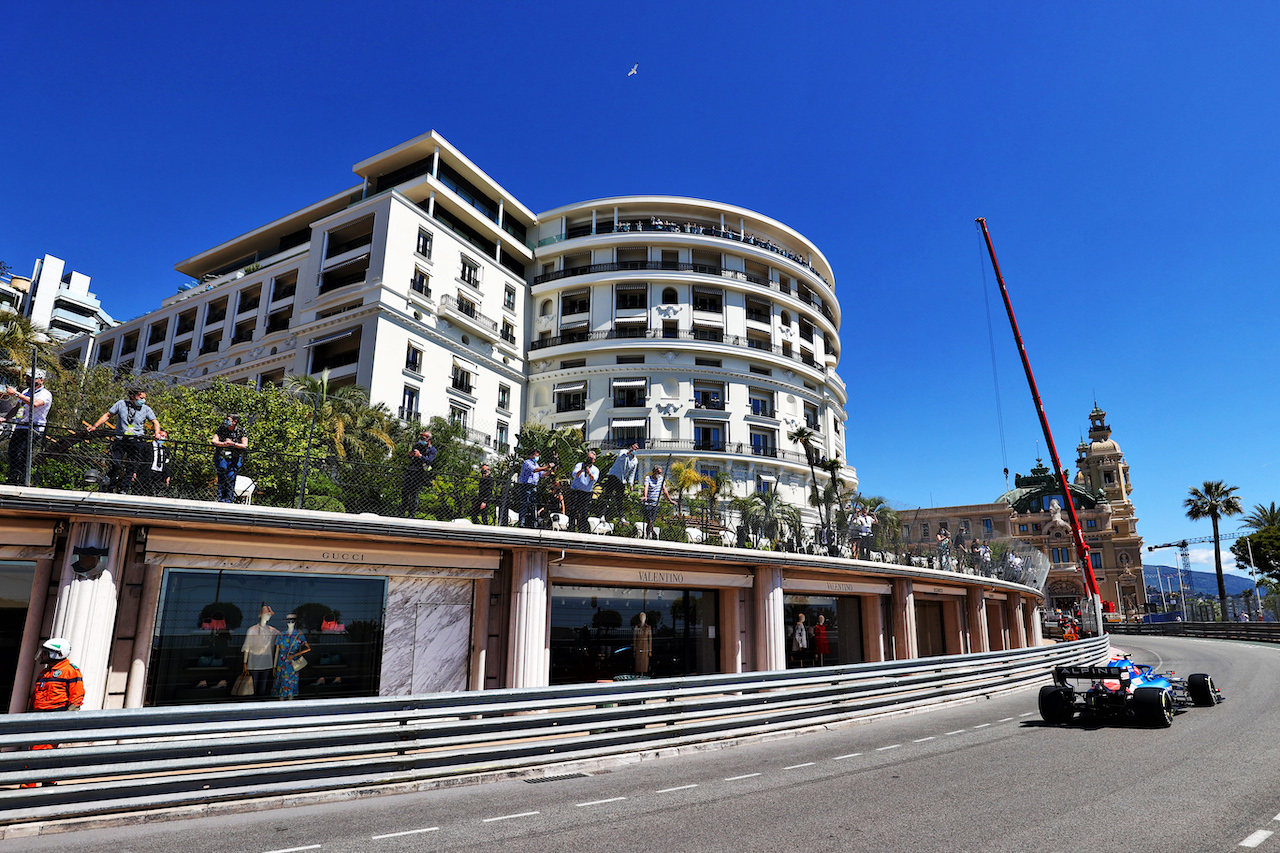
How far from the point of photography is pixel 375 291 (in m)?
39.9

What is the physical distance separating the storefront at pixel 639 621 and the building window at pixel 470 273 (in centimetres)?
3591

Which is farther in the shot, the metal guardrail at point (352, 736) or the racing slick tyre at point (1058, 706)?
the racing slick tyre at point (1058, 706)

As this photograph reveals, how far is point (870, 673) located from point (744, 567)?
147 inches

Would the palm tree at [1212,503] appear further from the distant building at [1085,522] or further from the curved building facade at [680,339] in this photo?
the curved building facade at [680,339]

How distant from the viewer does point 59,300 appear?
8144 centimetres

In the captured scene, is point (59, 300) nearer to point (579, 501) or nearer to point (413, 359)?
point (413, 359)

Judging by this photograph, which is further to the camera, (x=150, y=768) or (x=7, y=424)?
(x=7, y=424)

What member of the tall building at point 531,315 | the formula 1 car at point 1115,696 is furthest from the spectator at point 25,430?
the tall building at point 531,315

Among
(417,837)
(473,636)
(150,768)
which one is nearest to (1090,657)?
(473,636)

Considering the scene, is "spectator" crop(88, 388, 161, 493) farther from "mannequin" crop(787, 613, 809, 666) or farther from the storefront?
"mannequin" crop(787, 613, 809, 666)

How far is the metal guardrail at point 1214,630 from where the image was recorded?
39631mm

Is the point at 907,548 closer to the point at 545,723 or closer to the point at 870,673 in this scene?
the point at 870,673

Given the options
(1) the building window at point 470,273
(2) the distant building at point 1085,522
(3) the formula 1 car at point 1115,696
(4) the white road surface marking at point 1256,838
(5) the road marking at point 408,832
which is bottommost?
(5) the road marking at point 408,832

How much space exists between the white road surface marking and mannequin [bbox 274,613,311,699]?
11.4m
